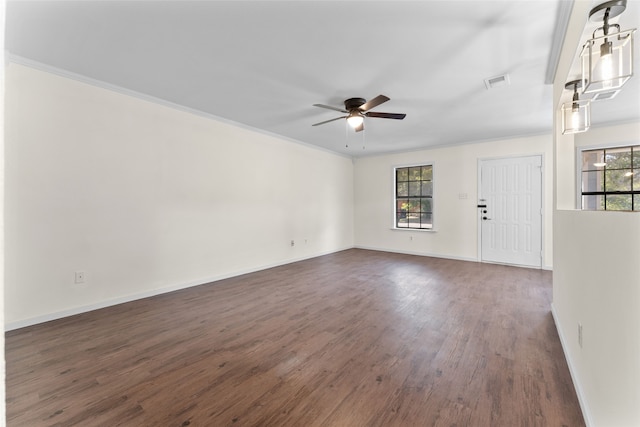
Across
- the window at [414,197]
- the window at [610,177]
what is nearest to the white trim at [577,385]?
the window at [610,177]

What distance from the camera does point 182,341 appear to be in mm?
2439

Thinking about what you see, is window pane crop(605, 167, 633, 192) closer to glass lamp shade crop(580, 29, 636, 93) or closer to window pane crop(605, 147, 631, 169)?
window pane crop(605, 147, 631, 169)

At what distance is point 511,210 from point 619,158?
184 cm

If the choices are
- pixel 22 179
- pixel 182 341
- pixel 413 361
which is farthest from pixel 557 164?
pixel 22 179

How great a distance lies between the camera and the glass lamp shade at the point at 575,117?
2111 mm

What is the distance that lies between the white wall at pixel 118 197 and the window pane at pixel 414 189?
3.29m

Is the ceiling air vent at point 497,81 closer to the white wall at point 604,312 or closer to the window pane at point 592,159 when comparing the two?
the white wall at point 604,312

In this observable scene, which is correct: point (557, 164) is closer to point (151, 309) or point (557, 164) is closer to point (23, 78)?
point (151, 309)

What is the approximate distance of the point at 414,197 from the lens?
21.7 feet

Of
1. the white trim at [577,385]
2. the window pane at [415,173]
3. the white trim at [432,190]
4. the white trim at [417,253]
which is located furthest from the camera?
the window pane at [415,173]

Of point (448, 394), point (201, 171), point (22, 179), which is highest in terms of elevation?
point (201, 171)

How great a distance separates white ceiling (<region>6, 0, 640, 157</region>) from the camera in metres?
2.02

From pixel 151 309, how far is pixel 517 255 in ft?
19.7

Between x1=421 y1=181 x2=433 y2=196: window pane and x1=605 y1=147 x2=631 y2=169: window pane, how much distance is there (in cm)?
287
